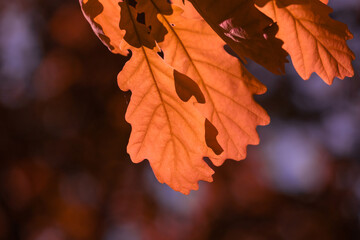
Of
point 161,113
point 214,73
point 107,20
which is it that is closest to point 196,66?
point 214,73

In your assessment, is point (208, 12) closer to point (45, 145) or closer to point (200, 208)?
point (45, 145)

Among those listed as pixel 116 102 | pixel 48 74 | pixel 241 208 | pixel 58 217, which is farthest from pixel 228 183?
pixel 48 74

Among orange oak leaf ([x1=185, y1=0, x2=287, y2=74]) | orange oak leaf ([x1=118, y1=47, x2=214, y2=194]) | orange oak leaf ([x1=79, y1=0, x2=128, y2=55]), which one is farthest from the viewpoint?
orange oak leaf ([x1=118, y1=47, x2=214, y2=194])

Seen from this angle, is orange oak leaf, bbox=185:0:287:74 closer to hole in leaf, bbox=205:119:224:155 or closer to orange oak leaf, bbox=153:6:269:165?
orange oak leaf, bbox=153:6:269:165

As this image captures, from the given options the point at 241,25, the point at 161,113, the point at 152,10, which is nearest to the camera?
the point at 241,25

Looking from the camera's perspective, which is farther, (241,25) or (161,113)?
(161,113)

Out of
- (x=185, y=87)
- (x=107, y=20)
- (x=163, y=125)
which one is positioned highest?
(x=107, y=20)

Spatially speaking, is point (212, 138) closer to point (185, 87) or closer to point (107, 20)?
point (185, 87)

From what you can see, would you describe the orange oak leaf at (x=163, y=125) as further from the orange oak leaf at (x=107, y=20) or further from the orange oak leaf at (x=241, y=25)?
the orange oak leaf at (x=241, y=25)

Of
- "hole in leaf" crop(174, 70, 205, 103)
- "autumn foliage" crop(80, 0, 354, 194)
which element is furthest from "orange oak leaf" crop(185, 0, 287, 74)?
"hole in leaf" crop(174, 70, 205, 103)
